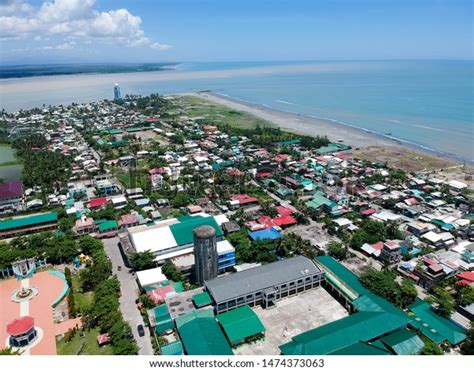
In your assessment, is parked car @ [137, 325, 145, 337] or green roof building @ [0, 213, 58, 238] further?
green roof building @ [0, 213, 58, 238]

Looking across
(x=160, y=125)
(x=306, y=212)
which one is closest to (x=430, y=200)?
(x=306, y=212)

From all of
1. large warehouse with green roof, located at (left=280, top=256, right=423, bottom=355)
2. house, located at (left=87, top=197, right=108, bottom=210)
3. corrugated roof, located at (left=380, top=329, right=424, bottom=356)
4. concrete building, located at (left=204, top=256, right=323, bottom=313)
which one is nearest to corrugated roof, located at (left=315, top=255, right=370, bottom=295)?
large warehouse with green roof, located at (left=280, top=256, right=423, bottom=355)

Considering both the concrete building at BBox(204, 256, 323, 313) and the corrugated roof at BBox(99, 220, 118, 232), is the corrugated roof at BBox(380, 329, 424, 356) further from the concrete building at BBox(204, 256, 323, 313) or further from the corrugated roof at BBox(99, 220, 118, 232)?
the corrugated roof at BBox(99, 220, 118, 232)

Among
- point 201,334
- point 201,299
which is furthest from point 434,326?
point 201,299

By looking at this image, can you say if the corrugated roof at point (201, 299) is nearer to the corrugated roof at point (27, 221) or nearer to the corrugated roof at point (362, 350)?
the corrugated roof at point (362, 350)

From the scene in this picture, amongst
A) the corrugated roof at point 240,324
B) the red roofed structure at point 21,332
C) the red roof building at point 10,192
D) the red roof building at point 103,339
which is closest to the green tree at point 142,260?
the red roof building at point 103,339

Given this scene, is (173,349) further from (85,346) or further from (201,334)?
(85,346)

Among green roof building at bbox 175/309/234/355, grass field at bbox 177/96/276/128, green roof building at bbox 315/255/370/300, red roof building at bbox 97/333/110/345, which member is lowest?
red roof building at bbox 97/333/110/345

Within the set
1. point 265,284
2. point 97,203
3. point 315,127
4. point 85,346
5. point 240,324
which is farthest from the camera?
point 315,127
